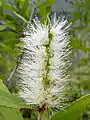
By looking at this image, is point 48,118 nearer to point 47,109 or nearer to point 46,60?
point 47,109

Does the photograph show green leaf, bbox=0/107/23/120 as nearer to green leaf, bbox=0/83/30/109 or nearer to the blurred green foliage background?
green leaf, bbox=0/83/30/109

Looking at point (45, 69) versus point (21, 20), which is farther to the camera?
A: point (21, 20)

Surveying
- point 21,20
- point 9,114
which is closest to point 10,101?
point 9,114

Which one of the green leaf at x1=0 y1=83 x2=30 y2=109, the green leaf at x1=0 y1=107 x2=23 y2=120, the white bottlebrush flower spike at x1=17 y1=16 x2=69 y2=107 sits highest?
the white bottlebrush flower spike at x1=17 y1=16 x2=69 y2=107

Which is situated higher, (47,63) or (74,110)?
(47,63)

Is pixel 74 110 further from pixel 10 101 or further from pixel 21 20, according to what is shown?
pixel 21 20

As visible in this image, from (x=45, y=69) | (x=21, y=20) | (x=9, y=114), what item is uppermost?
(x=21, y=20)

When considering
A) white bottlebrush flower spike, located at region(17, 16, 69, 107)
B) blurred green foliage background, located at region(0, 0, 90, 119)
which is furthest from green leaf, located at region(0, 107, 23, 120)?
blurred green foliage background, located at region(0, 0, 90, 119)
